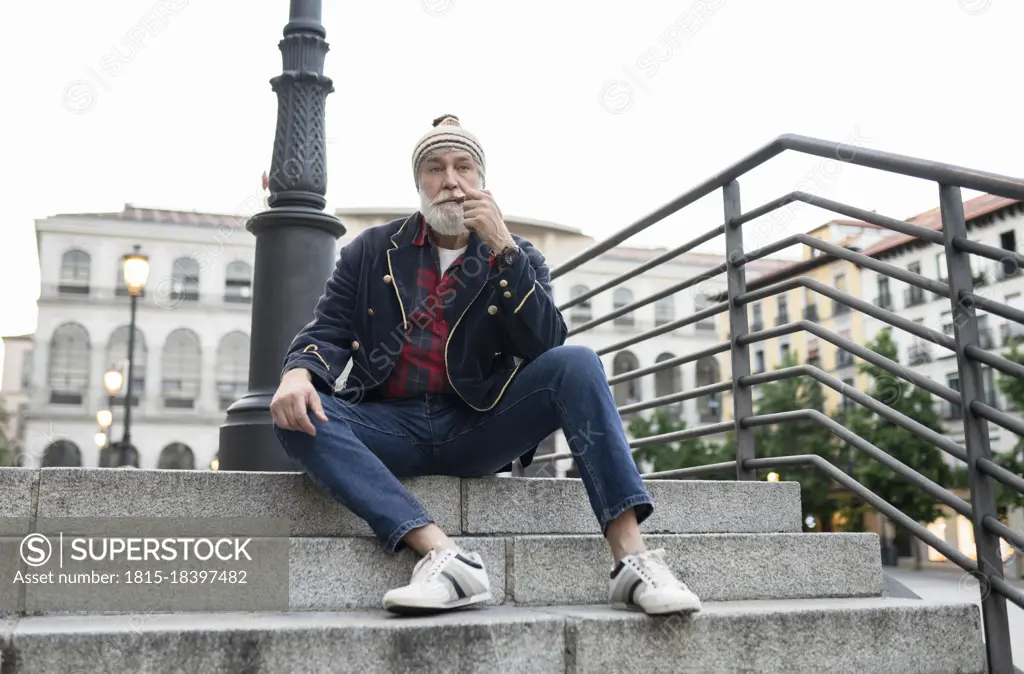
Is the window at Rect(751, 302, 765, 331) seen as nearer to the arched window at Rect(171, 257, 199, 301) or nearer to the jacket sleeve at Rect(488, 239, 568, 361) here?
the arched window at Rect(171, 257, 199, 301)

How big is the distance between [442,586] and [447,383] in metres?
0.72

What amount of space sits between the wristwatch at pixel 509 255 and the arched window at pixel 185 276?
46636 mm

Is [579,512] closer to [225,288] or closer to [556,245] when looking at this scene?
[225,288]

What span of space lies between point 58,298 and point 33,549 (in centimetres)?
4664

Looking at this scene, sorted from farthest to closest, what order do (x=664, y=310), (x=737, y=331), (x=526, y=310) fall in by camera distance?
(x=664, y=310)
(x=737, y=331)
(x=526, y=310)

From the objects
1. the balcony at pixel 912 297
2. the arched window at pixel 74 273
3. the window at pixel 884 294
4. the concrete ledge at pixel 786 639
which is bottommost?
the concrete ledge at pixel 786 639

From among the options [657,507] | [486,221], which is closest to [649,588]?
[657,507]

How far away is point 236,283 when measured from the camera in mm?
47531

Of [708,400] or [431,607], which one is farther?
[708,400]

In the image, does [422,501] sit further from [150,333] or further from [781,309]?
[781,309]

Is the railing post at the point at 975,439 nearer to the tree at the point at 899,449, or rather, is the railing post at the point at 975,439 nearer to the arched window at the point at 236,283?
the tree at the point at 899,449

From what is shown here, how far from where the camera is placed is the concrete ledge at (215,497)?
8.22 ft

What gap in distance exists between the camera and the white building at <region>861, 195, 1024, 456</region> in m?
34.4

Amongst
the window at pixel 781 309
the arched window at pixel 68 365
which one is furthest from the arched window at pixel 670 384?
the arched window at pixel 68 365
